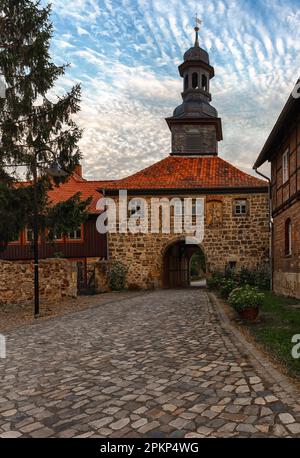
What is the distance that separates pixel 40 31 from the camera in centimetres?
1407

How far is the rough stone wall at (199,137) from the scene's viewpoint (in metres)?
29.0

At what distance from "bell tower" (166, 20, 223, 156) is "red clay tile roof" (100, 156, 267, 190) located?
2.26m

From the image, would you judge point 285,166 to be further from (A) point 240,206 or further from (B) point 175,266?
(B) point 175,266

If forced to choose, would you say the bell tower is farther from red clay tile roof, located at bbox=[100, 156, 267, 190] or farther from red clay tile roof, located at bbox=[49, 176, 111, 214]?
red clay tile roof, located at bbox=[49, 176, 111, 214]

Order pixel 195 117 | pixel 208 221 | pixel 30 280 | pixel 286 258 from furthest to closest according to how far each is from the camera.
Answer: pixel 195 117
pixel 208 221
pixel 30 280
pixel 286 258

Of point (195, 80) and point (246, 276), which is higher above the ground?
point (195, 80)

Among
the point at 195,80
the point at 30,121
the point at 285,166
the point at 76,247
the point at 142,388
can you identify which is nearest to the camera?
the point at 142,388

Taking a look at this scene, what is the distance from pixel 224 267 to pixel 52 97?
13606 millimetres

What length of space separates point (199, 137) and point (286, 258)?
16.0 metres

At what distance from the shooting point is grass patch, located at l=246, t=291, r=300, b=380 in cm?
562

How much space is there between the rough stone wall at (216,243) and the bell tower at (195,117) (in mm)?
6911

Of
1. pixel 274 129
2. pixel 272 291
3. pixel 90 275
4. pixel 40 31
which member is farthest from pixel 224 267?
pixel 40 31

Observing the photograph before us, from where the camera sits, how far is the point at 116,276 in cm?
2303

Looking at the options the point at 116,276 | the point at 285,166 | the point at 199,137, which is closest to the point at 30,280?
the point at 116,276
